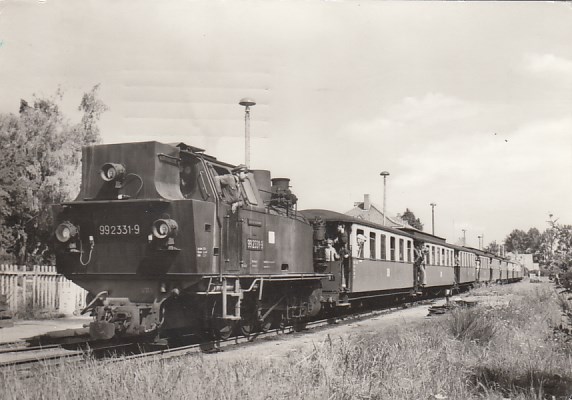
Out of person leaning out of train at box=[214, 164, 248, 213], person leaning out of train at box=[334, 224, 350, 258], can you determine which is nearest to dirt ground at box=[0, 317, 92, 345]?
person leaning out of train at box=[214, 164, 248, 213]

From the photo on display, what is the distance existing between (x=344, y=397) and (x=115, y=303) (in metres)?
4.37

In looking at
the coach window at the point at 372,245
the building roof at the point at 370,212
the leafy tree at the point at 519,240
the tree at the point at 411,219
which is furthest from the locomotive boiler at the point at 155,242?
the leafy tree at the point at 519,240

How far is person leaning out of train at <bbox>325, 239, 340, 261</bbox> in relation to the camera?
1500 cm

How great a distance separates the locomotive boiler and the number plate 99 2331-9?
0.02m

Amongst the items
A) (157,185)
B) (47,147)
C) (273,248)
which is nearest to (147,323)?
(157,185)

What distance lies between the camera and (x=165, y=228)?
28.4ft

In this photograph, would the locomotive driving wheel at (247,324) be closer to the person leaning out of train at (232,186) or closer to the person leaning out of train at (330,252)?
the person leaning out of train at (232,186)

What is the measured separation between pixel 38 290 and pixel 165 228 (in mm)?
8974

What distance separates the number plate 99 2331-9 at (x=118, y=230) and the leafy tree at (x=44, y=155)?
45.0 ft

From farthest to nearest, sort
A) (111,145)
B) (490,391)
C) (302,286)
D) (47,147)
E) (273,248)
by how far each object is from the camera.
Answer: (47,147)
(302,286)
(273,248)
(111,145)
(490,391)

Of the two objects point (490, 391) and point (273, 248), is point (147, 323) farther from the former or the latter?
point (490, 391)

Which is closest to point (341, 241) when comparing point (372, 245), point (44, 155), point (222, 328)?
point (372, 245)

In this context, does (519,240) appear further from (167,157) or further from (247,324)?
(167,157)

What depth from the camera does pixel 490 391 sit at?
6434 millimetres
